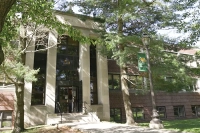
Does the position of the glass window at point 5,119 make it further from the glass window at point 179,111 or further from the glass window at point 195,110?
the glass window at point 195,110

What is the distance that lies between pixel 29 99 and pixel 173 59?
11059 mm

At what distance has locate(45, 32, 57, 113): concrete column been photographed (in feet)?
48.8

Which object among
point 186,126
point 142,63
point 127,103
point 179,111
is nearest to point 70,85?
point 127,103

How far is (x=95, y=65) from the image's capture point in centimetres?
1816

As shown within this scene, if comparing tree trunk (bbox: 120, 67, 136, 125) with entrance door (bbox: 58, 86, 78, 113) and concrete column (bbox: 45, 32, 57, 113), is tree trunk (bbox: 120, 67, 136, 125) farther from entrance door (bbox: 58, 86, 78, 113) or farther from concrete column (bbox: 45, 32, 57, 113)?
concrete column (bbox: 45, 32, 57, 113)

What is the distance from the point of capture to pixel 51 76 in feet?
50.7

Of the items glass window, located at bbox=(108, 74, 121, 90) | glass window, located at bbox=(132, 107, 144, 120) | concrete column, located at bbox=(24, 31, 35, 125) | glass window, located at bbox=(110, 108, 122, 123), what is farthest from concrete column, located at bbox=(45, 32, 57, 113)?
glass window, located at bbox=(132, 107, 144, 120)

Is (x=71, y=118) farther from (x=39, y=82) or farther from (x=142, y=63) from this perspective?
(x=142, y=63)

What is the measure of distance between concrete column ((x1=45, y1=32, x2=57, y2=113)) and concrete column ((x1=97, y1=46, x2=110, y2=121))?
4.27 metres

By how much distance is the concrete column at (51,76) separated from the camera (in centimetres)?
1488

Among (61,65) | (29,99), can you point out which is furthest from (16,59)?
(61,65)

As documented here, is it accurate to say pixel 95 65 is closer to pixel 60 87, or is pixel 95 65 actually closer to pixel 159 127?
pixel 60 87

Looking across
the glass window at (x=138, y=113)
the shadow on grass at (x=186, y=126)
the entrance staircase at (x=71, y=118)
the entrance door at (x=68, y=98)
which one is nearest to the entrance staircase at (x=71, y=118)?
the entrance staircase at (x=71, y=118)

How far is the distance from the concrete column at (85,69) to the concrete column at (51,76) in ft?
8.17
